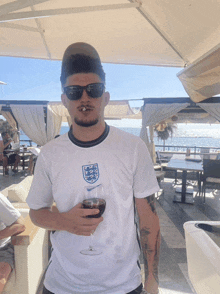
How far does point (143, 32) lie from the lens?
263 cm

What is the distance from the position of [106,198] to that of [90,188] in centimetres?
10

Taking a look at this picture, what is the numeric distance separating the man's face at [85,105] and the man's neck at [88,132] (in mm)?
26

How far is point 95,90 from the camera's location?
99 centimetres

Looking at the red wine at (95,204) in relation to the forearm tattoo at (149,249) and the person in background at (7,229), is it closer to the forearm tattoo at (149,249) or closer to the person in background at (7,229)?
the forearm tattoo at (149,249)

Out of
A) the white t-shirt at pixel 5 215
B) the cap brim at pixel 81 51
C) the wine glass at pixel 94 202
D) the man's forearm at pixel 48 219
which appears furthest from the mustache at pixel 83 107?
the white t-shirt at pixel 5 215

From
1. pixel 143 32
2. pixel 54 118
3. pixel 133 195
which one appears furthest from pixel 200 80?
pixel 54 118

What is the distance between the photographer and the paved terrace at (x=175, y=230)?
232 cm

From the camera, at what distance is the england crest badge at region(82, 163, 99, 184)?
36.6 inches

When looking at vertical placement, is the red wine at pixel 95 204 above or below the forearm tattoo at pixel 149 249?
above

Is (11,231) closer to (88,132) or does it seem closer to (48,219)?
(48,219)

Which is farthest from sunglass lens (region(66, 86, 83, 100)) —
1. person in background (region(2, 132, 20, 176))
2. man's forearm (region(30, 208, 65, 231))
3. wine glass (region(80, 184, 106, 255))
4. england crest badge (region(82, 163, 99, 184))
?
person in background (region(2, 132, 20, 176))

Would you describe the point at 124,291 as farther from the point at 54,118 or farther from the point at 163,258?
the point at 54,118

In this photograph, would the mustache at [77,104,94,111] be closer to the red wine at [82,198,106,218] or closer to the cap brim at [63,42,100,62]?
the cap brim at [63,42,100,62]

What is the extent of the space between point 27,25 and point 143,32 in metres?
1.58
